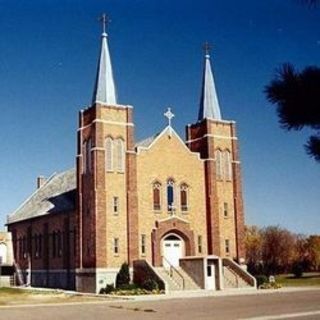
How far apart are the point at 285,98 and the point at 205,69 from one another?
48.0 meters

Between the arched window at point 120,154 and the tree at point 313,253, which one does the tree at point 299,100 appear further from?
the tree at point 313,253

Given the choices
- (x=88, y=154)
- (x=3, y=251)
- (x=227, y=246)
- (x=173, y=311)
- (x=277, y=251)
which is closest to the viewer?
(x=173, y=311)

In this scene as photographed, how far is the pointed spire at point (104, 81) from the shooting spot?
46412 mm

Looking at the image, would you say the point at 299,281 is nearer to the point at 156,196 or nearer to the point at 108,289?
the point at 156,196

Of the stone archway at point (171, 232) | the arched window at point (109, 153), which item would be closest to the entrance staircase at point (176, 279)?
the stone archway at point (171, 232)

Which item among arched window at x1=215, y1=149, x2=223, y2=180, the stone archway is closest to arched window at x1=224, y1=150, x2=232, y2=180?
arched window at x1=215, y1=149, x2=223, y2=180

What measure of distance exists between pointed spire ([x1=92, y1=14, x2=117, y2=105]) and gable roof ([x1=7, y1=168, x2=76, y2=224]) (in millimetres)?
9006

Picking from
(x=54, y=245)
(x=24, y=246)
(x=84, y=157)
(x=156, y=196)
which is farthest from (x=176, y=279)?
(x=24, y=246)

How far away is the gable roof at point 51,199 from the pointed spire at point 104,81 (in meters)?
9.01

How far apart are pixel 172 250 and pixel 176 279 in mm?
3887

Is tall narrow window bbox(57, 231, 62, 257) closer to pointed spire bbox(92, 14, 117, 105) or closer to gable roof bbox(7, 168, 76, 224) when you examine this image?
gable roof bbox(7, 168, 76, 224)

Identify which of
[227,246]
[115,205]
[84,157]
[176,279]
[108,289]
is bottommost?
[108,289]

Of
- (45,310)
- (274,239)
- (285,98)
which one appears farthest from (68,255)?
(274,239)

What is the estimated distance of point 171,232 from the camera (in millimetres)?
46688
